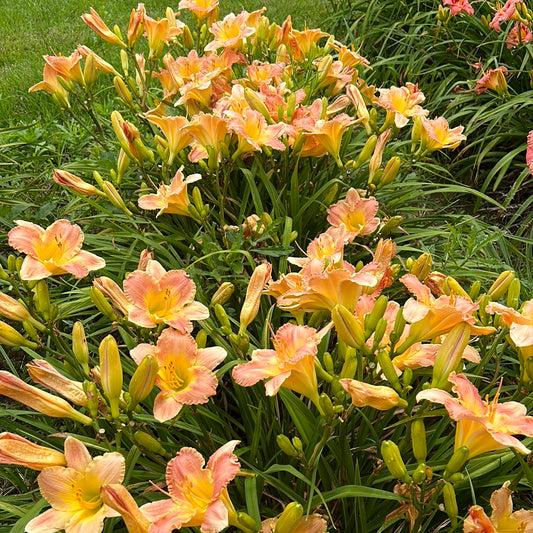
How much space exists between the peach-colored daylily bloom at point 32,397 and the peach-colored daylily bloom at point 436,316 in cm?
64

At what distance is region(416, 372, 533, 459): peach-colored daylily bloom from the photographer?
978 millimetres

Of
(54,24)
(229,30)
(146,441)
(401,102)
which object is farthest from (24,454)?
(54,24)

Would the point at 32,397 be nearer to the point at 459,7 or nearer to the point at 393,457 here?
the point at 393,457

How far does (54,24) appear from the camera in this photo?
5270 mm

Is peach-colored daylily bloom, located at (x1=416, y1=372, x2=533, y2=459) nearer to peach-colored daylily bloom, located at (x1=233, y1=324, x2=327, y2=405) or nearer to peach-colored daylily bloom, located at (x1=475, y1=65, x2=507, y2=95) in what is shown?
peach-colored daylily bloom, located at (x1=233, y1=324, x2=327, y2=405)

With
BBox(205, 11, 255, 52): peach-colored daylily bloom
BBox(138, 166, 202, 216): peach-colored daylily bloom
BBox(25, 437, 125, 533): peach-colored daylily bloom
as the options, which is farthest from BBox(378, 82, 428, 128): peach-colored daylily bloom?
BBox(25, 437, 125, 533): peach-colored daylily bloom

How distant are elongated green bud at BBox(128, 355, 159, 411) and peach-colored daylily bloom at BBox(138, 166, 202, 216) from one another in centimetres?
65

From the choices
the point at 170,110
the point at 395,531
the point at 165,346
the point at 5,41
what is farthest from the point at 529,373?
the point at 5,41

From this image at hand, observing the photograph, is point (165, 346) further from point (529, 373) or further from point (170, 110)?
point (170, 110)

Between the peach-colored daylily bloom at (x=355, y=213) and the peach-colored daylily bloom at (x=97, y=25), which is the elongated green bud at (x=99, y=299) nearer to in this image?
the peach-colored daylily bloom at (x=355, y=213)

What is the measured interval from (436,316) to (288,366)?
0.30m

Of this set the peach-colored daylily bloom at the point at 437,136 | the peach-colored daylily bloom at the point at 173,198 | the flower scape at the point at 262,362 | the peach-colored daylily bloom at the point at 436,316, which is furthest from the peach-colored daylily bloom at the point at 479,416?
the peach-colored daylily bloom at the point at 437,136

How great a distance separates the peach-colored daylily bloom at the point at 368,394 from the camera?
1.05 meters

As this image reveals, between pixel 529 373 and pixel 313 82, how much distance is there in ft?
4.94
